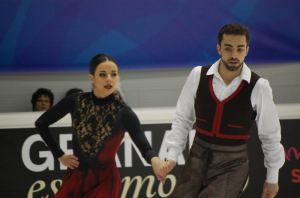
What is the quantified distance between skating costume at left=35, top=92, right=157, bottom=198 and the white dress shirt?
0.24 m

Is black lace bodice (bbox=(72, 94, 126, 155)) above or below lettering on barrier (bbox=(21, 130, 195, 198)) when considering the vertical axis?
above

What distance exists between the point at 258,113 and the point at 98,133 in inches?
42.2

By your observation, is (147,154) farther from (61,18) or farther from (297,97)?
(297,97)

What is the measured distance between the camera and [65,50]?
4.18 metres

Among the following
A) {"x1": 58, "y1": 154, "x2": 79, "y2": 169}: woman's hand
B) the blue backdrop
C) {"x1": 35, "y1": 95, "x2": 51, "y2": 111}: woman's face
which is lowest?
{"x1": 58, "y1": 154, "x2": 79, "y2": 169}: woman's hand

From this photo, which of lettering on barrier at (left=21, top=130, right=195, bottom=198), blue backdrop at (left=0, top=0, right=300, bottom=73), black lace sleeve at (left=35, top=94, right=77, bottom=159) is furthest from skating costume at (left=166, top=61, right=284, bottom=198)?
blue backdrop at (left=0, top=0, right=300, bottom=73)

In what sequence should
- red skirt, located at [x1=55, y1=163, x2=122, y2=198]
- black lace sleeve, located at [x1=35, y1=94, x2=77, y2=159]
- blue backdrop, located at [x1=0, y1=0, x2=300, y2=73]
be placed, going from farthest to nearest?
blue backdrop, located at [x1=0, y1=0, x2=300, y2=73] < black lace sleeve, located at [x1=35, y1=94, x2=77, y2=159] < red skirt, located at [x1=55, y1=163, x2=122, y2=198]

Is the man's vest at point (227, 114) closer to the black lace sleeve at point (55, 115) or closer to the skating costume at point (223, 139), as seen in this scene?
the skating costume at point (223, 139)

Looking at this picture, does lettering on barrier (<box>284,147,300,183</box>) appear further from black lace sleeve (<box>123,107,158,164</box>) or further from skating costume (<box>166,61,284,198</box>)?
black lace sleeve (<box>123,107,158,164</box>)

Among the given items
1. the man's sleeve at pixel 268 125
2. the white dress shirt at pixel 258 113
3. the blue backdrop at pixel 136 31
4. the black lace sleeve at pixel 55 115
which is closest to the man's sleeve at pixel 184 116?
the white dress shirt at pixel 258 113

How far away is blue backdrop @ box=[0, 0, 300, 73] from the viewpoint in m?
4.12

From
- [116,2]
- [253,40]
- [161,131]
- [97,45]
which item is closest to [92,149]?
[161,131]

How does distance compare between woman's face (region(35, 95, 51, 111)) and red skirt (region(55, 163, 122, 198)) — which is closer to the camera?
red skirt (region(55, 163, 122, 198))

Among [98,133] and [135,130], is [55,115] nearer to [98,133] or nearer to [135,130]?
[98,133]
